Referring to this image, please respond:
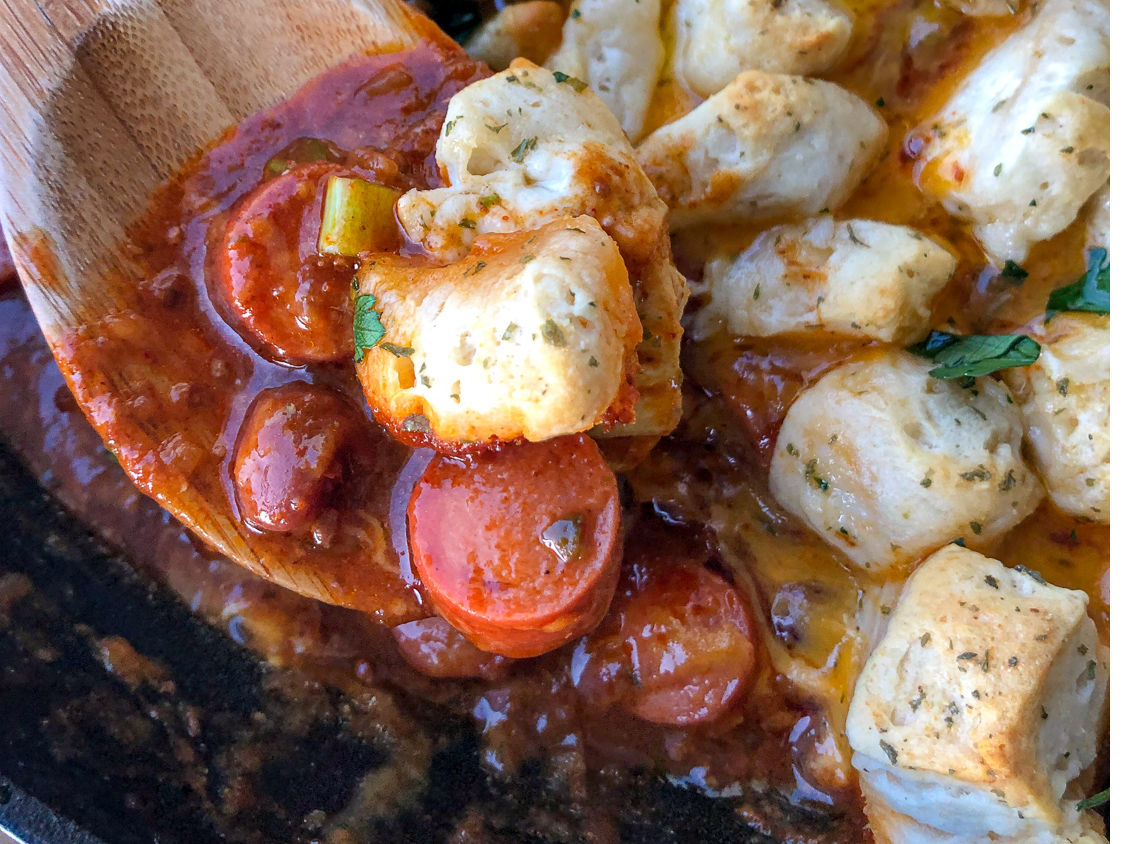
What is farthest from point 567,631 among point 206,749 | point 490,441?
point 206,749

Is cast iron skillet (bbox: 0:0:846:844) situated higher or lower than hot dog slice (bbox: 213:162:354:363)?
lower

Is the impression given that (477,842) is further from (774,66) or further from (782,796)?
(774,66)

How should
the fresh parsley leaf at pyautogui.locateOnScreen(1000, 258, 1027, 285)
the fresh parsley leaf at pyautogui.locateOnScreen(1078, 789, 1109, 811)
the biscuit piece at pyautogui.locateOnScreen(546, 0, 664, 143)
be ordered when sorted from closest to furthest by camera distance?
the fresh parsley leaf at pyautogui.locateOnScreen(1078, 789, 1109, 811) → the fresh parsley leaf at pyautogui.locateOnScreen(1000, 258, 1027, 285) → the biscuit piece at pyautogui.locateOnScreen(546, 0, 664, 143)

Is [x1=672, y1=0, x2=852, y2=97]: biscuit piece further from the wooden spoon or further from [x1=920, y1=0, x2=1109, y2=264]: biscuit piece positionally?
the wooden spoon

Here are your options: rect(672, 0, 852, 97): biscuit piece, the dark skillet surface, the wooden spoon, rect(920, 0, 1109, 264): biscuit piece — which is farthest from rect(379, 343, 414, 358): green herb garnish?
rect(920, 0, 1109, 264): biscuit piece

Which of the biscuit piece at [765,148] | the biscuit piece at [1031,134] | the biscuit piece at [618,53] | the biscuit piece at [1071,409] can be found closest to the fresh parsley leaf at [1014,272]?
the biscuit piece at [1031,134]

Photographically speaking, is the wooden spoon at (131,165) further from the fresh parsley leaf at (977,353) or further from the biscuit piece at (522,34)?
the fresh parsley leaf at (977,353)
